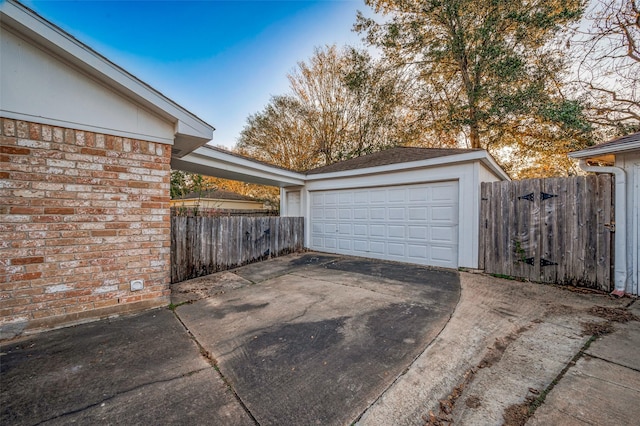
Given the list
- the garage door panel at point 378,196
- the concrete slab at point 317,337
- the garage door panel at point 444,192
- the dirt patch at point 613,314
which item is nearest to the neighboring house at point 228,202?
the garage door panel at point 378,196

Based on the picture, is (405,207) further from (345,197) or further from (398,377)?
(398,377)

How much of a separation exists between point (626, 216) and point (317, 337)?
5187 millimetres

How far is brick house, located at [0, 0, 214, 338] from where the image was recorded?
2.55 m

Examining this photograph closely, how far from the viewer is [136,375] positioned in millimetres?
1943

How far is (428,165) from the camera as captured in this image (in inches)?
236

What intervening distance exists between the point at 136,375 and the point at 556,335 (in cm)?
397

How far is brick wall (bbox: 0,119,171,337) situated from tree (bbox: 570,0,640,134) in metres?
11.7

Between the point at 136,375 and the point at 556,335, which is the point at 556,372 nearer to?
the point at 556,335

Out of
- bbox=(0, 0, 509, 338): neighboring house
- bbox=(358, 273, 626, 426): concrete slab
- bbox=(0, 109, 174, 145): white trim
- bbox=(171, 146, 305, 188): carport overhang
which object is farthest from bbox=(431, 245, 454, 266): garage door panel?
bbox=(0, 109, 174, 145): white trim

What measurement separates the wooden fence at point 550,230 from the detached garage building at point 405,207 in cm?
39

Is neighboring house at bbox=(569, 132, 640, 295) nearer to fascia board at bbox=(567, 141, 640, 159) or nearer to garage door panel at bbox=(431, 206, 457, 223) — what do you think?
fascia board at bbox=(567, 141, 640, 159)

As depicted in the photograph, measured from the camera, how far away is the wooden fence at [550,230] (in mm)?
4098

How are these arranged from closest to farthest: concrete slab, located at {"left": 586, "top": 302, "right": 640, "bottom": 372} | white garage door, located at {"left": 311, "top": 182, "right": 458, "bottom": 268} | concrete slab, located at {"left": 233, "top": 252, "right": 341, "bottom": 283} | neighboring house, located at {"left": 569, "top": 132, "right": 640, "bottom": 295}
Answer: concrete slab, located at {"left": 586, "top": 302, "right": 640, "bottom": 372} < neighboring house, located at {"left": 569, "top": 132, "right": 640, "bottom": 295} < concrete slab, located at {"left": 233, "top": 252, "right": 341, "bottom": 283} < white garage door, located at {"left": 311, "top": 182, "right": 458, "bottom": 268}

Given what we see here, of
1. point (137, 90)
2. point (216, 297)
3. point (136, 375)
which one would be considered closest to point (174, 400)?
point (136, 375)
